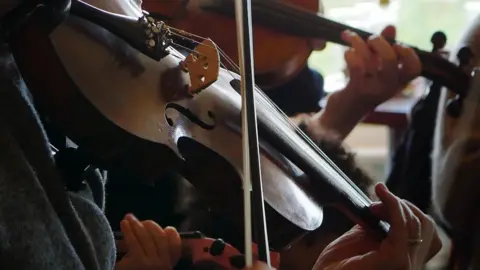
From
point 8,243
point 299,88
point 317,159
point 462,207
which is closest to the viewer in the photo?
point 8,243

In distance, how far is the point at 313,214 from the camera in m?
0.48

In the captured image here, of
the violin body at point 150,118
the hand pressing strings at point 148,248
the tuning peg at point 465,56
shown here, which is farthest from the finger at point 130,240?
the tuning peg at point 465,56

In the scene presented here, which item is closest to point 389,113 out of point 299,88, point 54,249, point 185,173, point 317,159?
point 299,88

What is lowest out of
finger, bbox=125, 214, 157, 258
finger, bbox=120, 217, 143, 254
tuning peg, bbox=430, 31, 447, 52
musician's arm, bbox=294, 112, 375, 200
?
musician's arm, bbox=294, 112, 375, 200

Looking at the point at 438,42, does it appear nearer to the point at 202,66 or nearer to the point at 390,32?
the point at 390,32

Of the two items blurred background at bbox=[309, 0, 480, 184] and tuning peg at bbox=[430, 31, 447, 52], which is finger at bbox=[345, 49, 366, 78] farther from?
blurred background at bbox=[309, 0, 480, 184]

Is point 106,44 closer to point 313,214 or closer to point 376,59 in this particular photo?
point 313,214

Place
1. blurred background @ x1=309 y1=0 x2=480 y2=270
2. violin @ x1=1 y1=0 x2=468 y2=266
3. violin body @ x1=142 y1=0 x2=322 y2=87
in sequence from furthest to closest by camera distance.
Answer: blurred background @ x1=309 y1=0 x2=480 y2=270 < violin body @ x1=142 y1=0 x2=322 y2=87 < violin @ x1=1 y1=0 x2=468 y2=266

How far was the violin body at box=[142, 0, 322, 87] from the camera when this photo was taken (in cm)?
89

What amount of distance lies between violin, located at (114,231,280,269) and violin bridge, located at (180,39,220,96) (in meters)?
0.14

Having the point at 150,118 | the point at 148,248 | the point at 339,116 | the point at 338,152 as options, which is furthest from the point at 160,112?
the point at 339,116

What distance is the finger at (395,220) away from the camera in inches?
20.1

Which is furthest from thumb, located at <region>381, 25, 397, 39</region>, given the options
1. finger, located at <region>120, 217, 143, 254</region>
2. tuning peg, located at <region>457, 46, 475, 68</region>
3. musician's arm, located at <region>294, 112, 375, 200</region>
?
finger, located at <region>120, 217, 143, 254</region>

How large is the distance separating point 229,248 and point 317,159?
95mm
